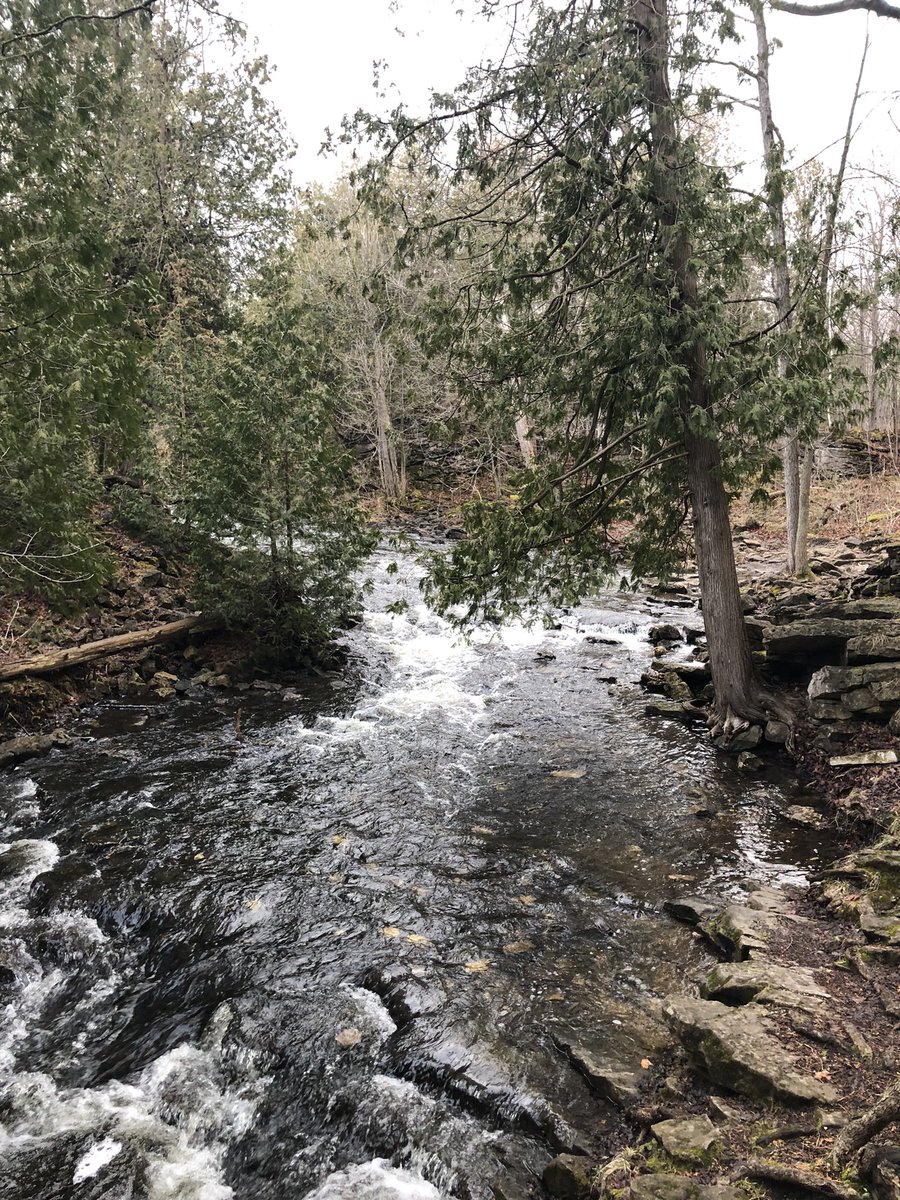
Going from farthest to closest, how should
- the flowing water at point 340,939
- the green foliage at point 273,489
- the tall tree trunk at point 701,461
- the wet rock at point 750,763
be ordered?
the green foliage at point 273,489 < the wet rock at point 750,763 < the tall tree trunk at point 701,461 < the flowing water at point 340,939

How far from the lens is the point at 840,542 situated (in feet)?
63.6

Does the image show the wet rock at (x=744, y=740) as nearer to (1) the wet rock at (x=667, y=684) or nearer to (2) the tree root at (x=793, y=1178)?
(1) the wet rock at (x=667, y=684)

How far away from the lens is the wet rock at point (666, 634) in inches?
543

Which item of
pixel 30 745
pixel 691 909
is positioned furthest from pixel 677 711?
pixel 30 745

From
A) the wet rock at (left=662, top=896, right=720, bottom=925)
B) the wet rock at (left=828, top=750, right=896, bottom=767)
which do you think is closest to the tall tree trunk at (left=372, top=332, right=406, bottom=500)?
the wet rock at (left=828, top=750, right=896, bottom=767)

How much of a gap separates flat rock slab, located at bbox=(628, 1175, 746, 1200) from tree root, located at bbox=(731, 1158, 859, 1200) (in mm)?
102

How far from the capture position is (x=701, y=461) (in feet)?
28.7

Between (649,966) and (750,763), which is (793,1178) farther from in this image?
(750,763)

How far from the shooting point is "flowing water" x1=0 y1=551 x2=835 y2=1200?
12.6ft

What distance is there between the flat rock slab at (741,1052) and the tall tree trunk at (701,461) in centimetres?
530

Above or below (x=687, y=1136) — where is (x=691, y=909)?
below

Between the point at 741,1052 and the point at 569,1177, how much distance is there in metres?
1.04

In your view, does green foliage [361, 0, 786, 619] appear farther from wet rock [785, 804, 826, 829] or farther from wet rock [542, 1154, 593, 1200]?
wet rock [542, 1154, 593, 1200]

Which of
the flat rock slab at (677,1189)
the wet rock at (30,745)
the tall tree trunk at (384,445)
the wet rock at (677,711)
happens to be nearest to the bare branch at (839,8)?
the wet rock at (677,711)
